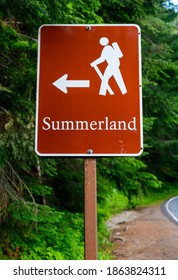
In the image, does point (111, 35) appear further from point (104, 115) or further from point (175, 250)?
point (175, 250)

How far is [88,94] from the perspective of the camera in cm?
171

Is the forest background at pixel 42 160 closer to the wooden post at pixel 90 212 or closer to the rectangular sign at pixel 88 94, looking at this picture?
the rectangular sign at pixel 88 94

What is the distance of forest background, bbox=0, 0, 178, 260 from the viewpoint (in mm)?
3529

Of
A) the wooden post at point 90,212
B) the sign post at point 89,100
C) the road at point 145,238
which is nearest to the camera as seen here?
the wooden post at point 90,212

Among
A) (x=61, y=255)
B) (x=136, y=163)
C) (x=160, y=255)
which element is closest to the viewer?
(x=61, y=255)

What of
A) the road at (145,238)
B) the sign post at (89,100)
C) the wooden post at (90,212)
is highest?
the sign post at (89,100)

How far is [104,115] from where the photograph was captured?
1.70 metres

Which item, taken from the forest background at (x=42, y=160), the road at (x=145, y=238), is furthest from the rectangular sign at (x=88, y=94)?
the road at (x=145, y=238)

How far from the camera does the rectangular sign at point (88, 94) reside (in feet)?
5.53

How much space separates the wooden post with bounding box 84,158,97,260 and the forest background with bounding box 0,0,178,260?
1497 millimetres

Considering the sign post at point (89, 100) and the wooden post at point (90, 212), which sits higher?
the sign post at point (89, 100)

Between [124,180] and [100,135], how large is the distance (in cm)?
522

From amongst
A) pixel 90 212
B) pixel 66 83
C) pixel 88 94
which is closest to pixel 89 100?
pixel 88 94

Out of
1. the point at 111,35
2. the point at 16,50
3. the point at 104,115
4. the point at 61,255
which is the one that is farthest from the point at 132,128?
the point at 61,255
